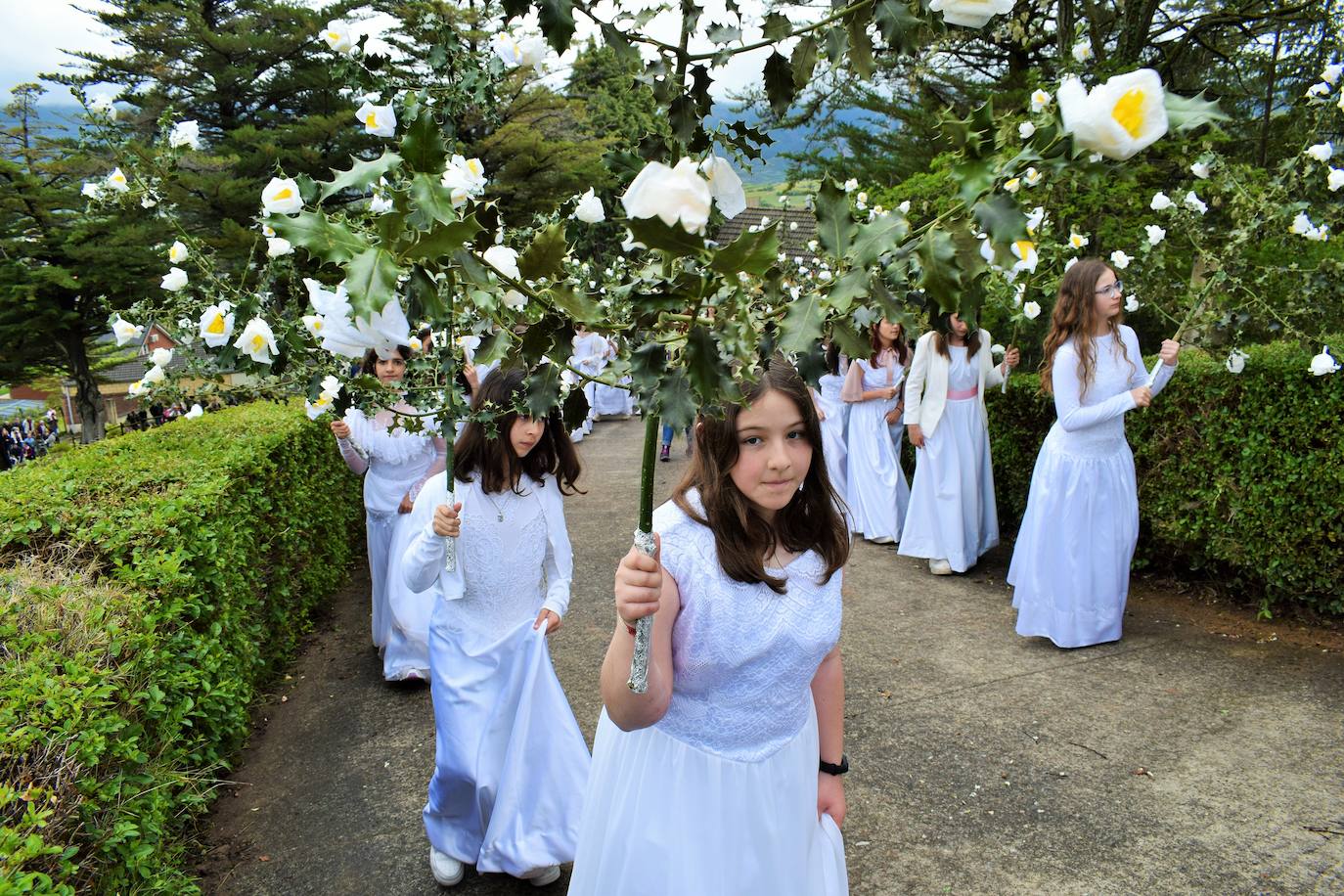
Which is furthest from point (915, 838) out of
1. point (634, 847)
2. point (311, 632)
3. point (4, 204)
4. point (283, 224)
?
point (4, 204)

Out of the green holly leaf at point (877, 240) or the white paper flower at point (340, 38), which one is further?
the white paper flower at point (340, 38)

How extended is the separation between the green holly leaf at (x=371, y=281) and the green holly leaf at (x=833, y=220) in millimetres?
538

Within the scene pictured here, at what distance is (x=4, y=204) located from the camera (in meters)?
22.0

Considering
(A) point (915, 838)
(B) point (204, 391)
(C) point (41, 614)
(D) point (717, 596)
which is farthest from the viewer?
(B) point (204, 391)

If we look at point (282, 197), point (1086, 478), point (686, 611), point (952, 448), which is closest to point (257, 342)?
point (282, 197)

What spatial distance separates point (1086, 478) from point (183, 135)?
5.07 metres

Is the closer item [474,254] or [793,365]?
[474,254]

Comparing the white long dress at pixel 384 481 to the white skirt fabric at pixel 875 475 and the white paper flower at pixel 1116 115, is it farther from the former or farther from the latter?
the white paper flower at pixel 1116 115

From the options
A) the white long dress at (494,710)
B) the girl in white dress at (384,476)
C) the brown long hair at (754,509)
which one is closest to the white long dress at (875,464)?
the girl in white dress at (384,476)

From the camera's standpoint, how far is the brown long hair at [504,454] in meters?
3.53

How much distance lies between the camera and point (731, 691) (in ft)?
7.11

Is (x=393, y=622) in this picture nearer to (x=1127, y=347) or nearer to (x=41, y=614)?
(x=41, y=614)

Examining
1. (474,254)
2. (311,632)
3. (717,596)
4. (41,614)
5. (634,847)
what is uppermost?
(474,254)

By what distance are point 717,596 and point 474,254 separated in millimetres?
1111
